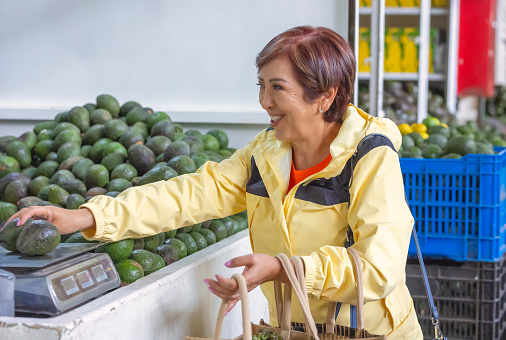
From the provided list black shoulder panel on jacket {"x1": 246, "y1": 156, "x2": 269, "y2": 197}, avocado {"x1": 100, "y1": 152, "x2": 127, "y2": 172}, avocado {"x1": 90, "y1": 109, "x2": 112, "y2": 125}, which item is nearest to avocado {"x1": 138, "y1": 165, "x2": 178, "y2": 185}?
avocado {"x1": 100, "y1": 152, "x2": 127, "y2": 172}

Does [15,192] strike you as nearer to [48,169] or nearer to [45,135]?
[48,169]

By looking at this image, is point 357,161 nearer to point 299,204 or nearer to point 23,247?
point 299,204

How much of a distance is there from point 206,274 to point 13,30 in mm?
2514

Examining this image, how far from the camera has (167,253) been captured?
80.4 inches

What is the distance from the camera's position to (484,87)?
723cm

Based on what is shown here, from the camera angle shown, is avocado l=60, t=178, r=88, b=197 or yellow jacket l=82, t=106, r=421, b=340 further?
avocado l=60, t=178, r=88, b=197

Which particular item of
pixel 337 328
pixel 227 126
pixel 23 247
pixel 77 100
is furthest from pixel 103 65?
pixel 337 328

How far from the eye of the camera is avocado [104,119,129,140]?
2.96 m

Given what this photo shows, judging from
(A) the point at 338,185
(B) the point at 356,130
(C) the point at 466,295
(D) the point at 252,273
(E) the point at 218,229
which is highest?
(B) the point at 356,130

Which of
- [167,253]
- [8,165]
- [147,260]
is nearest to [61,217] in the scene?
[147,260]

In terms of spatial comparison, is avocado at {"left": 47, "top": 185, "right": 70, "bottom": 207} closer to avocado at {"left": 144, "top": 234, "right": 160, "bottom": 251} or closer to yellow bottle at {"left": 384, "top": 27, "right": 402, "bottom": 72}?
avocado at {"left": 144, "top": 234, "right": 160, "bottom": 251}

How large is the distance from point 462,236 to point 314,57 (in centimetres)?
139

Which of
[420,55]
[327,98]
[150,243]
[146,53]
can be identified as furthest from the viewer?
[420,55]

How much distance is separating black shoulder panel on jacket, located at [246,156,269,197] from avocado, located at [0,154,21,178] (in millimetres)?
1418
